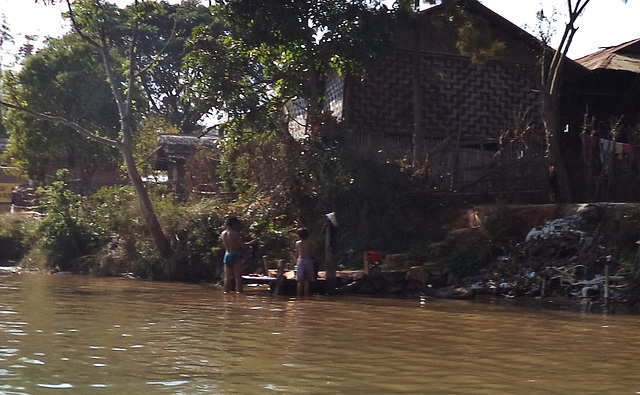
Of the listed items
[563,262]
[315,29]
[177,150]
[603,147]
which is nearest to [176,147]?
[177,150]

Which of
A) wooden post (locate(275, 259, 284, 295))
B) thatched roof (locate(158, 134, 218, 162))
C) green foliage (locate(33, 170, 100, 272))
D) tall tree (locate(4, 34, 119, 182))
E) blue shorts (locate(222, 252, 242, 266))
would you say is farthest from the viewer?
tall tree (locate(4, 34, 119, 182))

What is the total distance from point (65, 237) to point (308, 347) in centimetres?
1471

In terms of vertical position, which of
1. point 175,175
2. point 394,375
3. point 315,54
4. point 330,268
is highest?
point 315,54

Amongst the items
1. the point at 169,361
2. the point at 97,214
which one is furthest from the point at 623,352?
the point at 97,214

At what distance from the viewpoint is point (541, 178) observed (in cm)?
1731

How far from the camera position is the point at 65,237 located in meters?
21.2

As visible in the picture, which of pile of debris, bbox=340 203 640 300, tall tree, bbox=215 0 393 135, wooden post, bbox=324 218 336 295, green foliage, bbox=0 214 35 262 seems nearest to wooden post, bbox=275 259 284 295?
wooden post, bbox=324 218 336 295

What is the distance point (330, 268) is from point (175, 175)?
1576 cm

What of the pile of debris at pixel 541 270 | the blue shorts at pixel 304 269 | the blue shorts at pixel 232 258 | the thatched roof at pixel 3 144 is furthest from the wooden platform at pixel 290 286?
the thatched roof at pixel 3 144

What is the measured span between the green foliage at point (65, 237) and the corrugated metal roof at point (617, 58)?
15.0 m

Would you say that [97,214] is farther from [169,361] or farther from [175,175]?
[169,361]

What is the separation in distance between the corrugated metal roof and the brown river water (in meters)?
11.2

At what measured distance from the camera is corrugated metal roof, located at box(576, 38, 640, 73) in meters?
21.5

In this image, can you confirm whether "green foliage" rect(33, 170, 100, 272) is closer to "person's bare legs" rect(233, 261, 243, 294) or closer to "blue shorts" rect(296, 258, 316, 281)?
"person's bare legs" rect(233, 261, 243, 294)
